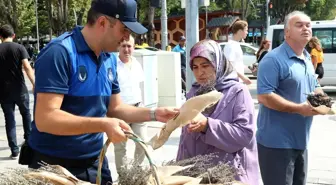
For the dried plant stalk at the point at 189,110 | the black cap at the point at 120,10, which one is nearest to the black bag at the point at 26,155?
the dried plant stalk at the point at 189,110

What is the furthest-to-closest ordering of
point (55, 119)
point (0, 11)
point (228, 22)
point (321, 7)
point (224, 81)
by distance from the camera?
point (321, 7) < point (0, 11) < point (228, 22) < point (224, 81) < point (55, 119)

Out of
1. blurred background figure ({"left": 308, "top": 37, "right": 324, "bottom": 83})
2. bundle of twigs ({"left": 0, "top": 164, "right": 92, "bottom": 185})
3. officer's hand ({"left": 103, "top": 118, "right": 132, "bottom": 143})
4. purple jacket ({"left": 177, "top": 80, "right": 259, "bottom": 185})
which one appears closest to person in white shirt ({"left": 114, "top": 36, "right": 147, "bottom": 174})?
purple jacket ({"left": 177, "top": 80, "right": 259, "bottom": 185})

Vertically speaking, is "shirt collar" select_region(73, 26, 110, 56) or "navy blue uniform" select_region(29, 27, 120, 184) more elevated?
"shirt collar" select_region(73, 26, 110, 56)

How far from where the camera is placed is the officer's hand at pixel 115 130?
2063mm

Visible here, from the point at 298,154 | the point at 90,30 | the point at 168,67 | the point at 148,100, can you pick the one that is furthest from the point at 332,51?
the point at 90,30

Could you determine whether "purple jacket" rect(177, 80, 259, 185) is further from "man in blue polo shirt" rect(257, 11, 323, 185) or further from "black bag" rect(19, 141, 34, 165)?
"black bag" rect(19, 141, 34, 165)

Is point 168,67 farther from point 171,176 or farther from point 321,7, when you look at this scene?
point 321,7

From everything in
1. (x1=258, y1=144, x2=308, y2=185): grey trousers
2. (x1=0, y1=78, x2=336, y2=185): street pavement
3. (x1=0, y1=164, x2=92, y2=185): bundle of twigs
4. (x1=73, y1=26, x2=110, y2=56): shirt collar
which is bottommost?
(x1=0, y1=78, x2=336, y2=185): street pavement

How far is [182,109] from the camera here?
2.30m

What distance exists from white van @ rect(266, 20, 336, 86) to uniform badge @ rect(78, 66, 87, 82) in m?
12.3

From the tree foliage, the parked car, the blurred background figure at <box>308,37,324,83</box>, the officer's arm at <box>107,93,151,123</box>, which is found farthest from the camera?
the tree foliage

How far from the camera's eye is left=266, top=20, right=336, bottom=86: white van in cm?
1402

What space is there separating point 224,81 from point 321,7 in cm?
5972

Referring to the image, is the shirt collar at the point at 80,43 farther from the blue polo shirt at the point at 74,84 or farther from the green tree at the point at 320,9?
Answer: the green tree at the point at 320,9
